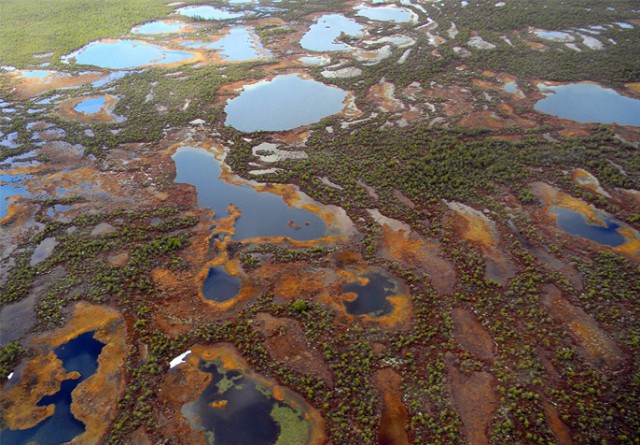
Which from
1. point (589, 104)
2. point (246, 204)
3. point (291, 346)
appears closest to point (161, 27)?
point (246, 204)

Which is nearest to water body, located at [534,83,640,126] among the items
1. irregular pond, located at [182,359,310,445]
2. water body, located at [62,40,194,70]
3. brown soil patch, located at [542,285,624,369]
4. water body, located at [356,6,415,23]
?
brown soil patch, located at [542,285,624,369]

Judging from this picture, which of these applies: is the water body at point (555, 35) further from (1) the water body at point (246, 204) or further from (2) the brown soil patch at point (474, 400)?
(2) the brown soil patch at point (474, 400)

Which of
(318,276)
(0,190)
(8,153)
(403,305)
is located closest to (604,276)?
(403,305)

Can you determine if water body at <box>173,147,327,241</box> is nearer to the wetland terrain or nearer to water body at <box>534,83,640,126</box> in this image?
the wetland terrain

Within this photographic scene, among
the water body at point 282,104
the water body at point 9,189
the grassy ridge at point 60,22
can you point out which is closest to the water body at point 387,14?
the water body at point 282,104

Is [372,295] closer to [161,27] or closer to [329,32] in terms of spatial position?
[329,32]

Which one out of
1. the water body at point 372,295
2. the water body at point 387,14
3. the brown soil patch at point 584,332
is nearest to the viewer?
the brown soil patch at point 584,332

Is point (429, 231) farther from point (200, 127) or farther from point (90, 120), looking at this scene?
point (90, 120)
